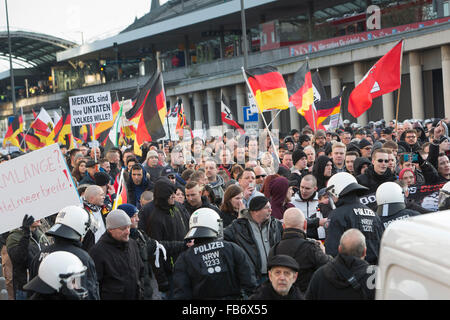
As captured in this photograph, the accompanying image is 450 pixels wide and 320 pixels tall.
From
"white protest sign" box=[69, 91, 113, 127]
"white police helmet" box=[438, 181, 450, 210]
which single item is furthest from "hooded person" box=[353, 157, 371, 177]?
"white protest sign" box=[69, 91, 113, 127]

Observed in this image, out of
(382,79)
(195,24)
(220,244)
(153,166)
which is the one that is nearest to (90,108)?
(153,166)

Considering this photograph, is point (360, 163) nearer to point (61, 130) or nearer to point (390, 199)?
point (390, 199)

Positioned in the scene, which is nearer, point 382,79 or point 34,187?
point 34,187

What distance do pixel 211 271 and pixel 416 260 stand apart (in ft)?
10.5

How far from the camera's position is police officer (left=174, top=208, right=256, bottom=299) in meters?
5.70

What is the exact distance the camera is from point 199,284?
570cm

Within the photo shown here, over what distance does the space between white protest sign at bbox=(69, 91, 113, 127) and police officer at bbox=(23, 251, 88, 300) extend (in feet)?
35.6

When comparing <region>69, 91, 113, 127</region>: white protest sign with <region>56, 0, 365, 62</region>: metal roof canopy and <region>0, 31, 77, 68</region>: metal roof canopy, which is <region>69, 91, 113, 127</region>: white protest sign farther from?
<region>0, 31, 77, 68</region>: metal roof canopy

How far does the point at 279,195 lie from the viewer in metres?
8.09

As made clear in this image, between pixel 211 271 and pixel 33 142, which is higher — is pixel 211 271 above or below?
below

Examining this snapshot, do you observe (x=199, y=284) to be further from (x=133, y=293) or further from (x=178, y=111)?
(x=178, y=111)

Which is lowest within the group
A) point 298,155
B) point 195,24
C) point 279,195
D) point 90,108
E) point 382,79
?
point 279,195

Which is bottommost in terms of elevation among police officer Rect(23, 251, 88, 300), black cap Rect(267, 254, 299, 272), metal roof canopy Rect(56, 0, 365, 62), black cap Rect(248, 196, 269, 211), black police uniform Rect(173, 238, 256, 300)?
black police uniform Rect(173, 238, 256, 300)
